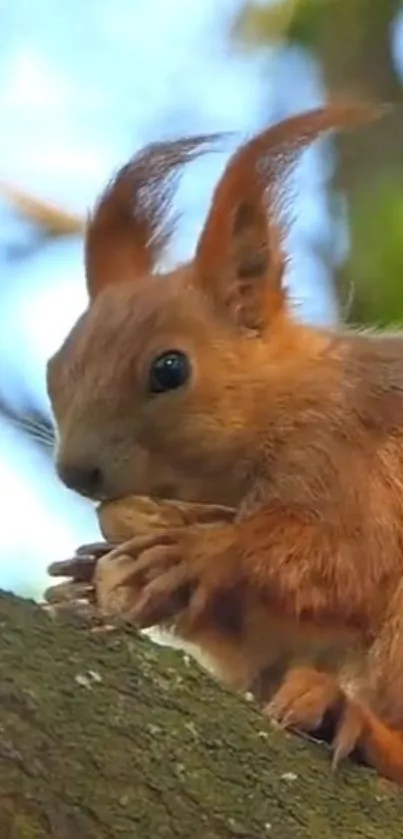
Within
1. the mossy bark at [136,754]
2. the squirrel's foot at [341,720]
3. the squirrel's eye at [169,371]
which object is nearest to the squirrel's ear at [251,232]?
the squirrel's eye at [169,371]

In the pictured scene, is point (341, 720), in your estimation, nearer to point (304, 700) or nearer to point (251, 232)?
point (304, 700)

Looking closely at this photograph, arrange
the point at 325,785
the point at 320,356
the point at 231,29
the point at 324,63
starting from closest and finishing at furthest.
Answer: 1. the point at 325,785
2. the point at 320,356
3. the point at 324,63
4. the point at 231,29

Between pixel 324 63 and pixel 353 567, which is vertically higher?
pixel 324 63

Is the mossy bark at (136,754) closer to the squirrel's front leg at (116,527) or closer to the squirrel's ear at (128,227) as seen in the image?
the squirrel's front leg at (116,527)

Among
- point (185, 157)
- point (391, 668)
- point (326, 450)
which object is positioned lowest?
point (391, 668)

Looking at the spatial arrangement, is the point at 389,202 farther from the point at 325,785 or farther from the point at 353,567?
the point at 325,785

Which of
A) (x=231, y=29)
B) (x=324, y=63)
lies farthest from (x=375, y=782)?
(x=231, y=29)

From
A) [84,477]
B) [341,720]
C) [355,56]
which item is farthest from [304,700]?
[355,56]
